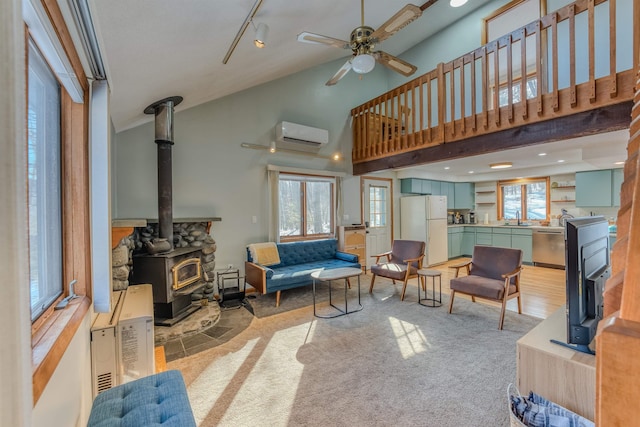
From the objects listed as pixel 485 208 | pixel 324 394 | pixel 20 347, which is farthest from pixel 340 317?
pixel 485 208

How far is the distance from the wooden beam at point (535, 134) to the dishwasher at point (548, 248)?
3372mm

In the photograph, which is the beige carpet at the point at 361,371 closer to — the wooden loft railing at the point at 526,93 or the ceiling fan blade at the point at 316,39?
the wooden loft railing at the point at 526,93

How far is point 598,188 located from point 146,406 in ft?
23.0

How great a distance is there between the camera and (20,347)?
0.52 metres

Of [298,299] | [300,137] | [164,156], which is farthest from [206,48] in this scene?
[298,299]

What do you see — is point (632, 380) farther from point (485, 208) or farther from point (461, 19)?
point (485, 208)

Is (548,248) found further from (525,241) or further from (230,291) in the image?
(230,291)

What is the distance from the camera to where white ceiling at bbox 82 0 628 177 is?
163cm

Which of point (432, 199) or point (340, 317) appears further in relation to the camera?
point (432, 199)

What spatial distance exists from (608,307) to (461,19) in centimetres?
656

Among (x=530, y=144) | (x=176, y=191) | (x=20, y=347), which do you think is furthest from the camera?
(x=176, y=191)

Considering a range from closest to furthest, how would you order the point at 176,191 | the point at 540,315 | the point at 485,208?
the point at 540,315
the point at 176,191
the point at 485,208

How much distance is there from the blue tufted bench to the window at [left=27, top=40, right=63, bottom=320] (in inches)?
19.8

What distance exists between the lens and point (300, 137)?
4.82 meters
